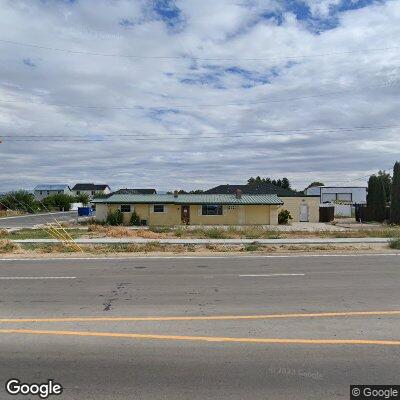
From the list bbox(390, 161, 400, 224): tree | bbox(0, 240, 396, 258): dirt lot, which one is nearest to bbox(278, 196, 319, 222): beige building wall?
bbox(390, 161, 400, 224): tree

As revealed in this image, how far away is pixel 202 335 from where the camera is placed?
6.37 meters

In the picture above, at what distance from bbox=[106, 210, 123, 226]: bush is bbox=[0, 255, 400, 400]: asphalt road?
30707mm

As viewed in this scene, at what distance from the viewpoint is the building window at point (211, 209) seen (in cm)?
4384

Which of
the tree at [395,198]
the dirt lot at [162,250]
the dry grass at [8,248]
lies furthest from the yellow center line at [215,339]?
the tree at [395,198]

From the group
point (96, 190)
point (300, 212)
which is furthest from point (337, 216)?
point (96, 190)

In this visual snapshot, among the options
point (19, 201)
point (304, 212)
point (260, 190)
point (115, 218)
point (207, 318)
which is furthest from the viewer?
point (19, 201)

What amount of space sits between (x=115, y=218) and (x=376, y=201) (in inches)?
1140

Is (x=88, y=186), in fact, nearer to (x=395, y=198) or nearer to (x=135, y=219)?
(x=135, y=219)

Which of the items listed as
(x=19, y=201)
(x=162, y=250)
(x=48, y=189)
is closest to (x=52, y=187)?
(x=48, y=189)

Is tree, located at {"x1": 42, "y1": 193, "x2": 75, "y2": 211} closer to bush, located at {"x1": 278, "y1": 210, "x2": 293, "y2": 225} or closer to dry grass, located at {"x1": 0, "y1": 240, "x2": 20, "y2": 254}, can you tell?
bush, located at {"x1": 278, "y1": 210, "x2": 293, "y2": 225}

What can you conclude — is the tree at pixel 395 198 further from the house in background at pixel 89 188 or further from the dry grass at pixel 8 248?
the house in background at pixel 89 188

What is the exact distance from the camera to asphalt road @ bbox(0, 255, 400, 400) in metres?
4.75

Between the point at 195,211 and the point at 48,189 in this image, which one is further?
the point at 48,189

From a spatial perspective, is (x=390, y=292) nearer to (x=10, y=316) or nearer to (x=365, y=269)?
(x=365, y=269)
